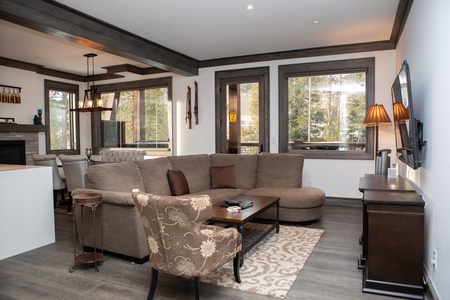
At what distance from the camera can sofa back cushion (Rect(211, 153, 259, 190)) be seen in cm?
521

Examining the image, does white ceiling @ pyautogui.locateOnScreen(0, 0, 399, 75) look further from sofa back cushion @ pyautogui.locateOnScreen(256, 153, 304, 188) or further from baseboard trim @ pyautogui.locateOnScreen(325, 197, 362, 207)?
baseboard trim @ pyautogui.locateOnScreen(325, 197, 362, 207)

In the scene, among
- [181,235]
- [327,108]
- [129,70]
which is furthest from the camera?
[129,70]

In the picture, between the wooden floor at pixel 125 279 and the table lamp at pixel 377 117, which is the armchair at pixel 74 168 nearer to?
the wooden floor at pixel 125 279

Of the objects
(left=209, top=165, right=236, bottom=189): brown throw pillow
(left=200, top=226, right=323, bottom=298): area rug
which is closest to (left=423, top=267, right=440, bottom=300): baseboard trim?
(left=200, top=226, right=323, bottom=298): area rug

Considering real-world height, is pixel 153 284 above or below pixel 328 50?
below

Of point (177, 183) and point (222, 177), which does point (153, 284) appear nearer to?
point (177, 183)

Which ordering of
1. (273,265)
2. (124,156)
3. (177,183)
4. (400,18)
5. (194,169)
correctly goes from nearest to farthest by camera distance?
(273,265) → (400,18) → (177,183) → (194,169) → (124,156)

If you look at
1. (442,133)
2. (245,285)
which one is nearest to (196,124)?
(245,285)

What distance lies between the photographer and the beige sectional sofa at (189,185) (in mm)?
3146

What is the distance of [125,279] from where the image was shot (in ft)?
9.20

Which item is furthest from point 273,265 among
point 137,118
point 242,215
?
point 137,118

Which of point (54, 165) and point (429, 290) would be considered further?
point (54, 165)

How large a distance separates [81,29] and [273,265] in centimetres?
358

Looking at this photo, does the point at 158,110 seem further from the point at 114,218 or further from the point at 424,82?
the point at 424,82
